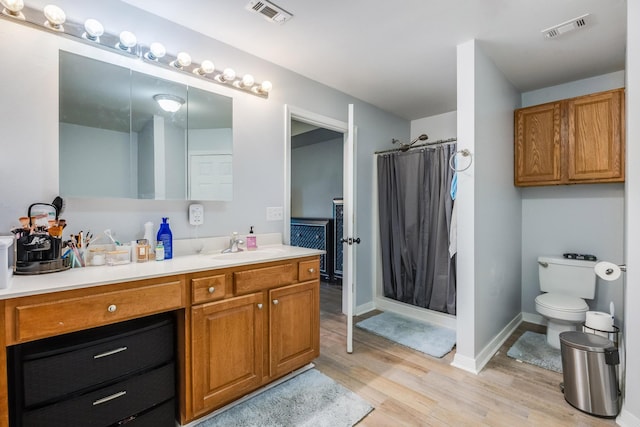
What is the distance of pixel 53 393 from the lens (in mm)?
1208

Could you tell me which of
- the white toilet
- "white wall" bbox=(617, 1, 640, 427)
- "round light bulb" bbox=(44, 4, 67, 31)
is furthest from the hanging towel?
"round light bulb" bbox=(44, 4, 67, 31)

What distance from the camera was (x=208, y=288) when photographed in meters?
1.62

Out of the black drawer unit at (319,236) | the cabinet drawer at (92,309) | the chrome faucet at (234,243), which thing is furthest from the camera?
the black drawer unit at (319,236)

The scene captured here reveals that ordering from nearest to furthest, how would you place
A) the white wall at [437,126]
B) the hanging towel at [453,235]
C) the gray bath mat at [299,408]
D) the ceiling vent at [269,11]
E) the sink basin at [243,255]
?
1. the gray bath mat at [299,408]
2. the ceiling vent at [269,11]
3. the sink basin at [243,255]
4. the hanging towel at [453,235]
5. the white wall at [437,126]

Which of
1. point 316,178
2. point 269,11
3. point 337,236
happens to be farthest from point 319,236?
point 269,11

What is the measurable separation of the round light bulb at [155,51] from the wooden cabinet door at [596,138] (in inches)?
130

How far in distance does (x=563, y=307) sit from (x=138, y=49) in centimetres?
359

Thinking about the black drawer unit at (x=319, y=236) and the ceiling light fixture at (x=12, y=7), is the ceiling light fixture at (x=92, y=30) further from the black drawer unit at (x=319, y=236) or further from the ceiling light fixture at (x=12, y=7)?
the black drawer unit at (x=319, y=236)

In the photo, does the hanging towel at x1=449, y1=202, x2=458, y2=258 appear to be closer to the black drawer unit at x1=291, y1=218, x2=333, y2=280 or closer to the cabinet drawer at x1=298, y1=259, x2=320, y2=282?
the cabinet drawer at x1=298, y1=259, x2=320, y2=282

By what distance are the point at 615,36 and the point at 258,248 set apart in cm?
304

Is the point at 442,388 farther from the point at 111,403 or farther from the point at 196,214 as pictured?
the point at 196,214

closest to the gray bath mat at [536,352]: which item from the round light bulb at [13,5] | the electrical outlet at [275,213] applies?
the electrical outlet at [275,213]

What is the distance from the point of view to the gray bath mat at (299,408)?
5.45ft

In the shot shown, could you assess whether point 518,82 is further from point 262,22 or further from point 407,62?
point 262,22
